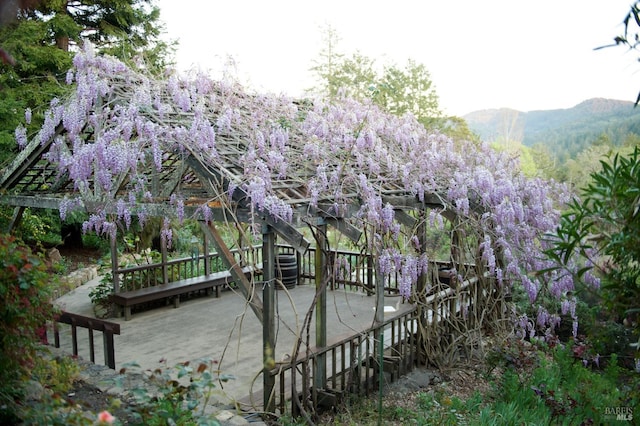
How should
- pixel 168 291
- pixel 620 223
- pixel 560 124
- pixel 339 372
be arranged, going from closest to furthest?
pixel 620 223
pixel 339 372
pixel 168 291
pixel 560 124

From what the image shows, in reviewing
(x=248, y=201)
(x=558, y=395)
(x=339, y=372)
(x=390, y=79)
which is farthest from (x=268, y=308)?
(x=390, y=79)

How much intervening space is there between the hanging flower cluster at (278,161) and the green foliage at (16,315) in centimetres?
172

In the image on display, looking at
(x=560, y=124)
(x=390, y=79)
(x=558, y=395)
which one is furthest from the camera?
(x=560, y=124)

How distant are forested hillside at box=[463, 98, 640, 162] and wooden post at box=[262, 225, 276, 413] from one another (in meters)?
26.0

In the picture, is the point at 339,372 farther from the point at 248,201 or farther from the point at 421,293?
the point at 248,201

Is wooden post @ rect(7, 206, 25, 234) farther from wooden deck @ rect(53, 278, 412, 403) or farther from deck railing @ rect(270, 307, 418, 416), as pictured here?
→ deck railing @ rect(270, 307, 418, 416)

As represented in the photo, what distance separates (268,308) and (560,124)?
35.5m

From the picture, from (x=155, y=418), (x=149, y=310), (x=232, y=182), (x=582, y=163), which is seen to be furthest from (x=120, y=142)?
(x=582, y=163)

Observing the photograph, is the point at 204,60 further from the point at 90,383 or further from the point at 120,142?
the point at 90,383

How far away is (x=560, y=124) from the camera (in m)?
34.4

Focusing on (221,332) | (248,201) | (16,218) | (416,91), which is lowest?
(221,332)

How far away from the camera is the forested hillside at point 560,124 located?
29316mm

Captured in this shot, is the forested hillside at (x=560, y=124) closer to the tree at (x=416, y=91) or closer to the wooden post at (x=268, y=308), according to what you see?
the tree at (x=416, y=91)

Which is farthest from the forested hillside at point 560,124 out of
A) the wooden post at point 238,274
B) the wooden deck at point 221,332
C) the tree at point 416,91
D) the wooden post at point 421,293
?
the wooden post at point 238,274
